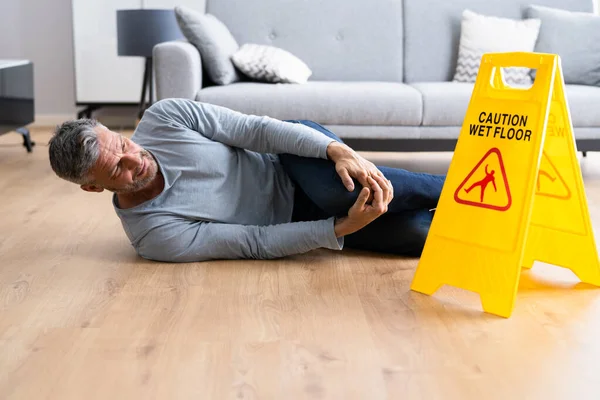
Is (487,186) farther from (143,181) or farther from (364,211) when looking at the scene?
(143,181)

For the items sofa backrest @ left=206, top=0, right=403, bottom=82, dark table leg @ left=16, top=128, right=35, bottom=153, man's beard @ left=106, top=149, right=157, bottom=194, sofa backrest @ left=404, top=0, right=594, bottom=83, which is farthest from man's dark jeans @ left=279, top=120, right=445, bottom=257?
dark table leg @ left=16, top=128, right=35, bottom=153

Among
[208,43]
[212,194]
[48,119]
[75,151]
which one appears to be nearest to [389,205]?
[212,194]

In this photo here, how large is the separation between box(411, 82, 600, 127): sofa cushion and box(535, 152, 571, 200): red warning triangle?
4.94 ft

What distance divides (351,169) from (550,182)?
0.56m

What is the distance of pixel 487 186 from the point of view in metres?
2.09

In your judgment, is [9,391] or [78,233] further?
[78,233]

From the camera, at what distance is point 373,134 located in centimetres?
382

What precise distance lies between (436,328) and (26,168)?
118 inches

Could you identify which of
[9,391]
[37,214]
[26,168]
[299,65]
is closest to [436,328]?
[9,391]

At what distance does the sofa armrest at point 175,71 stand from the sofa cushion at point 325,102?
7 cm

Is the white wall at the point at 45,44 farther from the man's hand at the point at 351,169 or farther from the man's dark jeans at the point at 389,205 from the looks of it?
the man's hand at the point at 351,169

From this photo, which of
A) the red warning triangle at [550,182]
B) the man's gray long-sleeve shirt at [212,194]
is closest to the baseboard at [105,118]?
the man's gray long-sleeve shirt at [212,194]

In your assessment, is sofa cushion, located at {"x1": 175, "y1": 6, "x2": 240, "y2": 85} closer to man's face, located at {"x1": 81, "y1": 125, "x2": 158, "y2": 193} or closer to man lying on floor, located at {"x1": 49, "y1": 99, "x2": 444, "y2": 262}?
man lying on floor, located at {"x1": 49, "y1": 99, "x2": 444, "y2": 262}

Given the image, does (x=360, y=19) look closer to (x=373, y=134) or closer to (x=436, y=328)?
(x=373, y=134)
